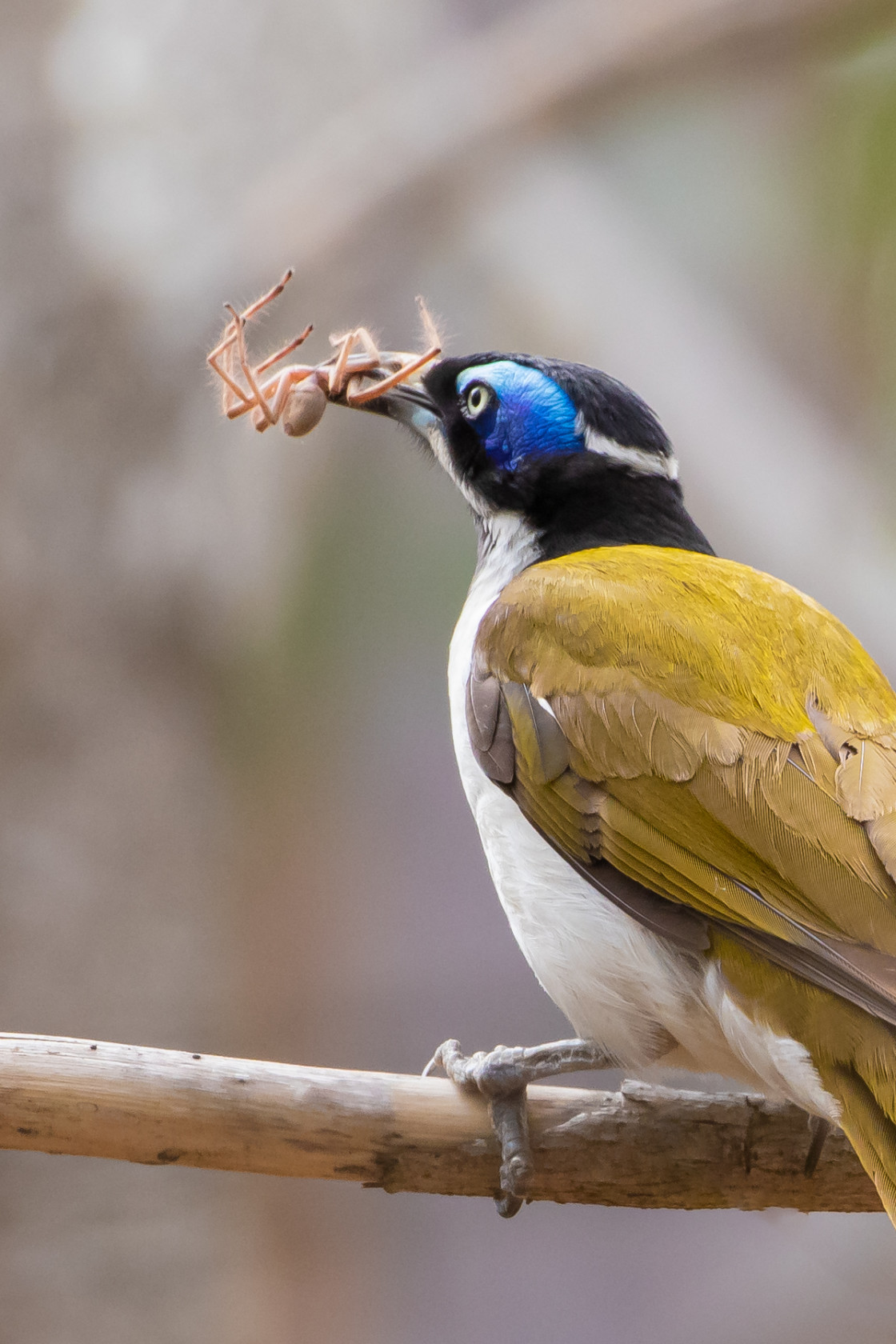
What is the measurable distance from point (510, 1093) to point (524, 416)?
132 cm

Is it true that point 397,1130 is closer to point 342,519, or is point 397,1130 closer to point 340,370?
point 340,370

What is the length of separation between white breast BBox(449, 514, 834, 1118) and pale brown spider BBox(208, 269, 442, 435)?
798 millimetres

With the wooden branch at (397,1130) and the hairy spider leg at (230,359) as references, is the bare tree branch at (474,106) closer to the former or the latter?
the hairy spider leg at (230,359)

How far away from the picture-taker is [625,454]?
2801 mm

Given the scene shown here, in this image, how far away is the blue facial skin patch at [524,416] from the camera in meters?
2.79

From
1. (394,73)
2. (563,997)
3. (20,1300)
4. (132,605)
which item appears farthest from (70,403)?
(563,997)

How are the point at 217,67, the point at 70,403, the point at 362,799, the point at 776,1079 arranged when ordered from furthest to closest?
1. the point at 362,799
2. the point at 217,67
3. the point at 70,403
4. the point at 776,1079

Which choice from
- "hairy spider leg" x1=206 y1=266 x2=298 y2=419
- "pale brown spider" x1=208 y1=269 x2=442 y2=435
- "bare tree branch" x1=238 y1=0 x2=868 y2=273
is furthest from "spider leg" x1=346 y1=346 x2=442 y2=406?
"bare tree branch" x1=238 y1=0 x2=868 y2=273

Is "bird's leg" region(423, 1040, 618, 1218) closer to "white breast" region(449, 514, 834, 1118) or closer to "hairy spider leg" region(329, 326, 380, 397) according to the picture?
"white breast" region(449, 514, 834, 1118)

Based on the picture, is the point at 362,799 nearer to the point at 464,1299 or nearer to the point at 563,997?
the point at 464,1299

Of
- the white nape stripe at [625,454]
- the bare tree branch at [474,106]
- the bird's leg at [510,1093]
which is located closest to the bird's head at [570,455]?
the white nape stripe at [625,454]

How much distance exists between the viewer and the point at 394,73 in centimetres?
533

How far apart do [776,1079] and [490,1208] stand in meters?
3.87

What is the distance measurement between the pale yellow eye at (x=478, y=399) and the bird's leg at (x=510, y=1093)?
1.29m
